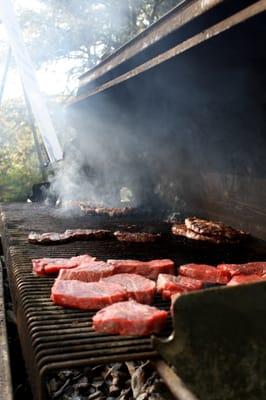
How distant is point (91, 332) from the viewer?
7.66ft

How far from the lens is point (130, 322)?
2.30 metres

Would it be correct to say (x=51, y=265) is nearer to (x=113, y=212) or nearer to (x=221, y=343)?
(x=221, y=343)

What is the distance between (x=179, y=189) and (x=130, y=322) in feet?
17.3

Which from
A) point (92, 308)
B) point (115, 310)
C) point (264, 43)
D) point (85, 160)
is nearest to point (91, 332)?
point (115, 310)

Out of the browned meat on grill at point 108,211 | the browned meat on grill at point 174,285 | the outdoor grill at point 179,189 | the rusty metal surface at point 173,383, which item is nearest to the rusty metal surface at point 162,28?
the outdoor grill at point 179,189

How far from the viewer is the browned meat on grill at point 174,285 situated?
2957mm

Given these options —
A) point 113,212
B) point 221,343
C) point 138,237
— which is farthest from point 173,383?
point 113,212

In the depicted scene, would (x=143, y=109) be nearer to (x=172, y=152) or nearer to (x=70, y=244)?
(x=172, y=152)

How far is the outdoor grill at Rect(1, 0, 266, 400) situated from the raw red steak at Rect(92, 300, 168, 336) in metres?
0.06

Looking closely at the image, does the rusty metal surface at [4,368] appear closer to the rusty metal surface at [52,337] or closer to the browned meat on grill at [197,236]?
the rusty metal surface at [52,337]

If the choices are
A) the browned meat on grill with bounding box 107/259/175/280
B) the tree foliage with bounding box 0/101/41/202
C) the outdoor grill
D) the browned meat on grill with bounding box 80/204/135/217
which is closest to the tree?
the tree foliage with bounding box 0/101/41/202

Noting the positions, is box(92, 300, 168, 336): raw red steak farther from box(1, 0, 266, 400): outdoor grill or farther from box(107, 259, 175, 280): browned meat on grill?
box(107, 259, 175, 280): browned meat on grill

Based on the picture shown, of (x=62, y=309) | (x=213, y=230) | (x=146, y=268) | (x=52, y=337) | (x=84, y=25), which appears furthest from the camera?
(x=84, y=25)

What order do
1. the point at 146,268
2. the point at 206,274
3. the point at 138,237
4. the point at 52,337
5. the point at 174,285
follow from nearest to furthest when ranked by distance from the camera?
the point at 52,337 < the point at 174,285 < the point at 206,274 < the point at 146,268 < the point at 138,237
